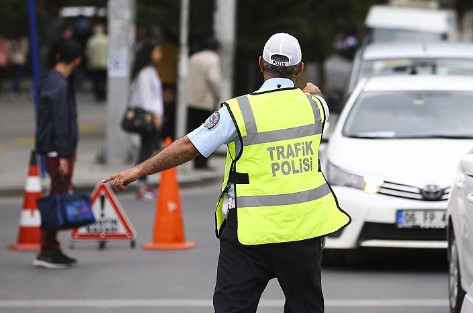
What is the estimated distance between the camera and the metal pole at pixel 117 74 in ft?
61.7

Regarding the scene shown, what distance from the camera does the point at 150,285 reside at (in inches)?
407

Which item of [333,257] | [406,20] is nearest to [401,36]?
[406,20]

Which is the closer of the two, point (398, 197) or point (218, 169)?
point (398, 197)

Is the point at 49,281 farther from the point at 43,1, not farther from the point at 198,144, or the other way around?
the point at 43,1

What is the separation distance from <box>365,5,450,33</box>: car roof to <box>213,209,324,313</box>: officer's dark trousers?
22377mm

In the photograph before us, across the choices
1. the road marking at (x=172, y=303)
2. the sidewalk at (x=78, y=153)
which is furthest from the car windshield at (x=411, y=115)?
the sidewalk at (x=78, y=153)

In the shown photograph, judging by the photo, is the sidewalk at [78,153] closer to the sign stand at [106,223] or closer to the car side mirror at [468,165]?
the sign stand at [106,223]

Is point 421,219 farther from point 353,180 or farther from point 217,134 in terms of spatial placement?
point 217,134

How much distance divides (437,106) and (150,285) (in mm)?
3038

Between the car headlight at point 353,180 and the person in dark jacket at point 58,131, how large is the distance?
81.1 inches

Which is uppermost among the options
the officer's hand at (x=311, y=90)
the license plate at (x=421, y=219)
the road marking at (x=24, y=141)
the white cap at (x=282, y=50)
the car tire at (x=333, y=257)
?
the white cap at (x=282, y=50)

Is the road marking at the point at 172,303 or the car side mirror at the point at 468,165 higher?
the car side mirror at the point at 468,165

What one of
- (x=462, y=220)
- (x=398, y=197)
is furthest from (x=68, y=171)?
(x=462, y=220)

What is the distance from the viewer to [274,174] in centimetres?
612
